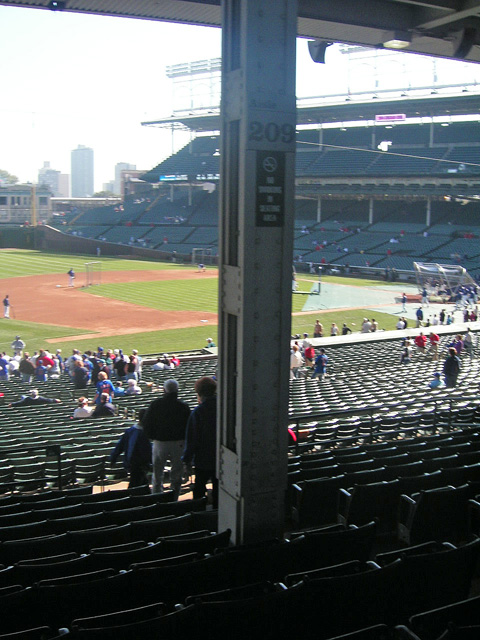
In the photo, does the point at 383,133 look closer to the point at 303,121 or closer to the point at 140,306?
the point at 303,121

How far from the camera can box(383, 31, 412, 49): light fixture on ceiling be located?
970cm

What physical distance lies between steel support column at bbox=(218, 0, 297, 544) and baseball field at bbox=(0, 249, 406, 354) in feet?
74.4

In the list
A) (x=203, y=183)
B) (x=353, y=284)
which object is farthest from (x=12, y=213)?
(x=353, y=284)

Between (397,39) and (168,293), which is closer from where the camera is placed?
(397,39)

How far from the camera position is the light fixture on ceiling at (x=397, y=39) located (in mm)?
9703

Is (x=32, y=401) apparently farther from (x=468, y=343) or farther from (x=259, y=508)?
(x=468, y=343)

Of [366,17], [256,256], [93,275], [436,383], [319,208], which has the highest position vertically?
[366,17]

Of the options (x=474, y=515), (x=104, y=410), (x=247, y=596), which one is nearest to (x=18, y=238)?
(x=104, y=410)

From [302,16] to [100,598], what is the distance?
727cm

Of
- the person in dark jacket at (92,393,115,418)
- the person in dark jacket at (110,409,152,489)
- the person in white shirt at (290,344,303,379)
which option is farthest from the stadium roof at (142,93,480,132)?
the person in dark jacket at (110,409,152,489)

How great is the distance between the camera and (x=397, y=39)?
32.0 feet

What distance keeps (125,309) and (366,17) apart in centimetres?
3043

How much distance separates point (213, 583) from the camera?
182 inches

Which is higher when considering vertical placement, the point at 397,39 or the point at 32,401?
the point at 397,39
